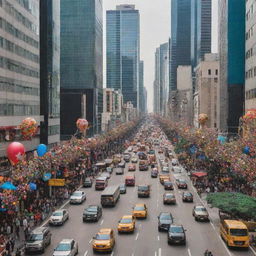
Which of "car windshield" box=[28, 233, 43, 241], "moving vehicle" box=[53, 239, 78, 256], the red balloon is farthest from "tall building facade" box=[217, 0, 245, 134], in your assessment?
"moving vehicle" box=[53, 239, 78, 256]

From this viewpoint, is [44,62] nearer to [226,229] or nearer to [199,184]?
[199,184]

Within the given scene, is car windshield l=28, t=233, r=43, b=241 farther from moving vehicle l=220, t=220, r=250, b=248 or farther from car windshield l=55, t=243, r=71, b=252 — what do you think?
moving vehicle l=220, t=220, r=250, b=248

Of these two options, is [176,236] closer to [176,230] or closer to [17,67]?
[176,230]

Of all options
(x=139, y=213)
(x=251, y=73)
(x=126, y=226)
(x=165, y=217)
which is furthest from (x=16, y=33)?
(x=126, y=226)

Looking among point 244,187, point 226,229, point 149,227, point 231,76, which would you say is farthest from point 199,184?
point 231,76

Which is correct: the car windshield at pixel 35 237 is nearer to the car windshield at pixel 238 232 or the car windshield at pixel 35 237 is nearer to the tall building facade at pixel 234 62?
the car windshield at pixel 238 232

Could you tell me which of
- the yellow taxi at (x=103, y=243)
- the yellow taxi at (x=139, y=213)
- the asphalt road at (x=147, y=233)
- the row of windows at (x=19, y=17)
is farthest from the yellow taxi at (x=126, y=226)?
the row of windows at (x=19, y=17)
